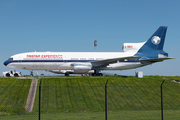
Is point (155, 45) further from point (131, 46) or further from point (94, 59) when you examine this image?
point (94, 59)

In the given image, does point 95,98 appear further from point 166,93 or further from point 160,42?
point 160,42

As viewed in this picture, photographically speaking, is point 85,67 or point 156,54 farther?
point 156,54

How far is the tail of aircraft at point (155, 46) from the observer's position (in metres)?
50.4

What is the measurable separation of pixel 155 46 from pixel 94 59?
625 inches

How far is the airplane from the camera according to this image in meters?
43.4

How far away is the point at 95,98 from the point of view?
1073 inches

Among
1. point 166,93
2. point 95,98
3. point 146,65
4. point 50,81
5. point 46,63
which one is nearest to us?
point 95,98

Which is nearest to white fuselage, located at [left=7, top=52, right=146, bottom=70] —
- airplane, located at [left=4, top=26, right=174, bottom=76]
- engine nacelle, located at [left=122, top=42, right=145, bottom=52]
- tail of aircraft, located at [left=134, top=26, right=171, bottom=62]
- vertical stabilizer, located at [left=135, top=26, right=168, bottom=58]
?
airplane, located at [left=4, top=26, right=174, bottom=76]

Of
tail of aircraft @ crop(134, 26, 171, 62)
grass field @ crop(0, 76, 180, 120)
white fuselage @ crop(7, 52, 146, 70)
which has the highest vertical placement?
tail of aircraft @ crop(134, 26, 171, 62)

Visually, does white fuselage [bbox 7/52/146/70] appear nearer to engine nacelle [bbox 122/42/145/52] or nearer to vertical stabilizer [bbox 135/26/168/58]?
engine nacelle [bbox 122/42/145/52]

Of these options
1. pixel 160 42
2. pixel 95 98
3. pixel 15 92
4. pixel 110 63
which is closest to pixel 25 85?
pixel 15 92

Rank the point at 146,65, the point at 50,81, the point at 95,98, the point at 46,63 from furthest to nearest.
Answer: the point at 146,65 → the point at 46,63 → the point at 50,81 → the point at 95,98

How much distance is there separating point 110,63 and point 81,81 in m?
12.0

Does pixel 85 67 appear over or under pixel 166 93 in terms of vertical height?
over
